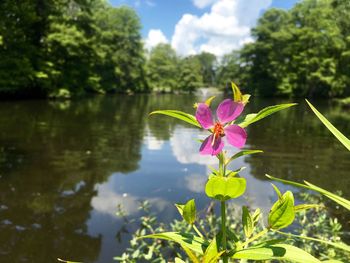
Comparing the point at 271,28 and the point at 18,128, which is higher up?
the point at 271,28

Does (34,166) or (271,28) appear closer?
(34,166)

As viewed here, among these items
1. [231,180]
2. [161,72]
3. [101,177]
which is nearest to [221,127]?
[231,180]

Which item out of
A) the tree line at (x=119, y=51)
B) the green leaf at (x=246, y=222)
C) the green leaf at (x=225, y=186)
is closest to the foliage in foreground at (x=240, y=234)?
the green leaf at (x=246, y=222)

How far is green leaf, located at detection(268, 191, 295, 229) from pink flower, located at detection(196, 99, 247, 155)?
14 centimetres

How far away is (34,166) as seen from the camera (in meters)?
6.73

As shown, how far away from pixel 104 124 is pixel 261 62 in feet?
146

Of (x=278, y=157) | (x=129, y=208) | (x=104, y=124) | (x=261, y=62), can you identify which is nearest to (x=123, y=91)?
(x=261, y=62)

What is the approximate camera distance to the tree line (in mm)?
22891

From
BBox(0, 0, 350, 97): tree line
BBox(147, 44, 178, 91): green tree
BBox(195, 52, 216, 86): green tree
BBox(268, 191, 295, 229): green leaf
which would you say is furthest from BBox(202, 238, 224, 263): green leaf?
BBox(195, 52, 216, 86): green tree

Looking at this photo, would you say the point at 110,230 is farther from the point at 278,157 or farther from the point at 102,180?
the point at 278,157

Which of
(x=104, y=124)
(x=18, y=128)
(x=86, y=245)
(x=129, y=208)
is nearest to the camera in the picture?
(x=86, y=245)

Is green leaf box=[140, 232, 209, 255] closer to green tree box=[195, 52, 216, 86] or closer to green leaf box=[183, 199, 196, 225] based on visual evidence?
green leaf box=[183, 199, 196, 225]

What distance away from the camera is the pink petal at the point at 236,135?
2.26 feet

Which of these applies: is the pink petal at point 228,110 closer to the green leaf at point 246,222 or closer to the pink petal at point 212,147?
the pink petal at point 212,147
